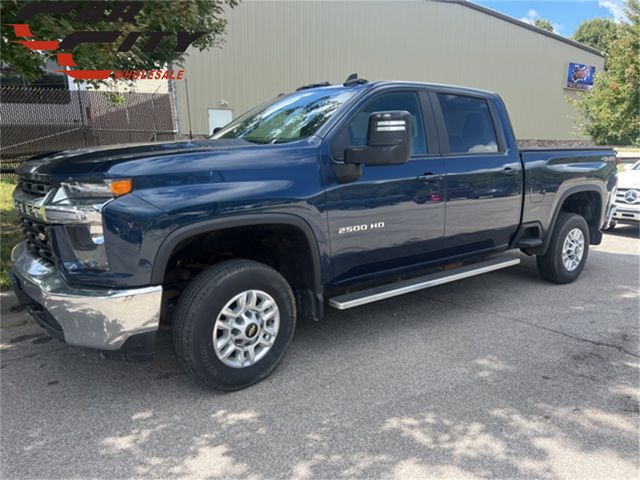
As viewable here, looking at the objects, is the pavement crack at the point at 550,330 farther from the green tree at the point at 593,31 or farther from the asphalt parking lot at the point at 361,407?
the green tree at the point at 593,31

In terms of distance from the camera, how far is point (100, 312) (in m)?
2.79

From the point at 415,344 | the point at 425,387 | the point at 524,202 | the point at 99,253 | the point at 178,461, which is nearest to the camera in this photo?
the point at 178,461

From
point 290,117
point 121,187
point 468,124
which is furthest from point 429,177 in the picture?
point 121,187

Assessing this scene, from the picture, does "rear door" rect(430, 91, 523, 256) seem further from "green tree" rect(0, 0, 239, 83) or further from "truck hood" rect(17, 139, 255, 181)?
"green tree" rect(0, 0, 239, 83)

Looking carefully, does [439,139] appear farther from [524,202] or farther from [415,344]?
[415,344]

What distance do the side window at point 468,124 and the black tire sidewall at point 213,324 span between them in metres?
2.09

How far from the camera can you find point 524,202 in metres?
5.04

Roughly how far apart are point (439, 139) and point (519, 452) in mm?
2549

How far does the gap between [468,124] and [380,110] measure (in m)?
1.13

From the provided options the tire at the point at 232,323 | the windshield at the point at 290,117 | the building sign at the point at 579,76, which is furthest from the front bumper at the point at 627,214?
the building sign at the point at 579,76

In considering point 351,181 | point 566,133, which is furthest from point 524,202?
point 566,133

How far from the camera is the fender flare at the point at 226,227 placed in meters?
2.88

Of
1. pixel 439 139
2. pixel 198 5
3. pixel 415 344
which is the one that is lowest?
pixel 415 344

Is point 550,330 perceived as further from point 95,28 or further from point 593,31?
point 593,31
